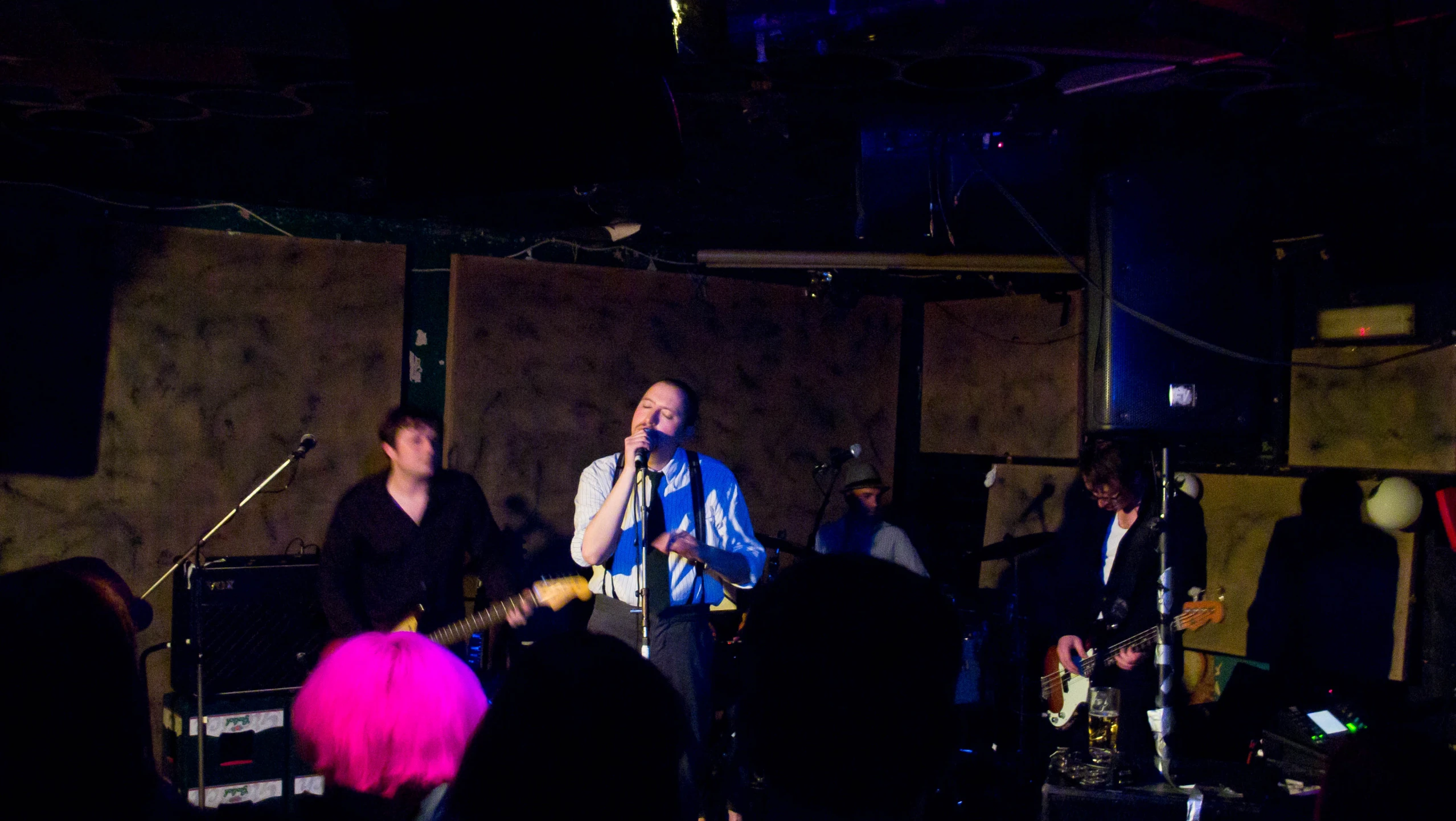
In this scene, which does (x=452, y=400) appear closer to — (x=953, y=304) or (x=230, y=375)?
(x=230, y=375)

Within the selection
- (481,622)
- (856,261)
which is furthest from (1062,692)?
(481,622)

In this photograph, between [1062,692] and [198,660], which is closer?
[198,660]

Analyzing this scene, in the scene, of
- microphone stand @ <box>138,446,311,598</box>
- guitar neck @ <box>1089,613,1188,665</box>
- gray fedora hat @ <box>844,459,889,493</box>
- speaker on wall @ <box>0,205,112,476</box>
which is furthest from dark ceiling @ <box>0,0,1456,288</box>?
guitar neck @ <box>1089,613,1188,665</box>

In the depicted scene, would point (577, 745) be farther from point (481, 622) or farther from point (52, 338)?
point (52, 338)

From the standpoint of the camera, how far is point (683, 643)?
3.75 metres

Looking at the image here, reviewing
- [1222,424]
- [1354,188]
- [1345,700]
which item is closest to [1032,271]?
[1354,188]

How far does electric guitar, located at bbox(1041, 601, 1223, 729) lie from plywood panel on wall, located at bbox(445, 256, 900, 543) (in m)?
1.90

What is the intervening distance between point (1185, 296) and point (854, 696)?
2.37 metres

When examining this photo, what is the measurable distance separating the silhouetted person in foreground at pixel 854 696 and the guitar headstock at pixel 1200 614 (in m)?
3.42

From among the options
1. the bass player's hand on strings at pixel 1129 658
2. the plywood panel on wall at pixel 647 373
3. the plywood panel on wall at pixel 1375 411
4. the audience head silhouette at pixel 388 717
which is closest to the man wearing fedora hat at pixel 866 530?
the plywood panel on wall at pixel 647 373

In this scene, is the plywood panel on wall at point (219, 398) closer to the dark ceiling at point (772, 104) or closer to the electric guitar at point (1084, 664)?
the dark ceiling at point (772, 104)

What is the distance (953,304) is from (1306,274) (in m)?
2.18

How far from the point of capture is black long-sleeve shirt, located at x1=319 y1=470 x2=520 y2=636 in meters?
4.21

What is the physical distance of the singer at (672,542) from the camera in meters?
3.62
